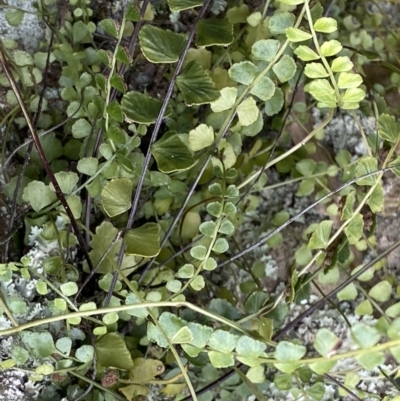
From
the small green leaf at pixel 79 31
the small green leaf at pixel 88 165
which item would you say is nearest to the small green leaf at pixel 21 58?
the small green leaf at pixel 79 31

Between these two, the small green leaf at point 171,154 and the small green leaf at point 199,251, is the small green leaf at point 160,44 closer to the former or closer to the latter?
the small green leaf at point 171,154

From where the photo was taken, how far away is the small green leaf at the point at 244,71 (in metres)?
0.57

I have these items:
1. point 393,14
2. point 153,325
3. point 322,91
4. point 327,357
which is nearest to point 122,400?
point 153,325

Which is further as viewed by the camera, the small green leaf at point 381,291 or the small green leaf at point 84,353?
the small green leaf at point 381,291

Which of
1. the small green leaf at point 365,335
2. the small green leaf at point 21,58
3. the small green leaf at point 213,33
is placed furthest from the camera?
the small green leaf at point 21,58

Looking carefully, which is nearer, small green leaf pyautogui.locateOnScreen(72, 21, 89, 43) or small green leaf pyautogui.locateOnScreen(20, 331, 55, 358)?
small green leaf pyautogui.locateOnScreen(20, 331, 55, 358)

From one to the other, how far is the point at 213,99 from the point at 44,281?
256 millimetres

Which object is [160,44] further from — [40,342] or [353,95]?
[40,342]

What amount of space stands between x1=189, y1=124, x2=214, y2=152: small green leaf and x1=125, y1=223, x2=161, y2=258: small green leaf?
10 centimetres

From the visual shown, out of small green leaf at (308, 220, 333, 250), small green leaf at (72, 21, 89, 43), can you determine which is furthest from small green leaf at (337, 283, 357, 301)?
small green leaf at (72, 21, 89, 43)

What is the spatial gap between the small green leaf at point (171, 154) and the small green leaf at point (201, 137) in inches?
1.3

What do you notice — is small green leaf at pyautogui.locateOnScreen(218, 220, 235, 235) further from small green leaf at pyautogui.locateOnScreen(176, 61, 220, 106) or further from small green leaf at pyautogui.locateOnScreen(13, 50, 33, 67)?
small green leaf at pyautogui.locateOnScreen(13, 50, 33, 67)

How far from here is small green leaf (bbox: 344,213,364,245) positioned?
587mm

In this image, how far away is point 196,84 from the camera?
56 centimetres
